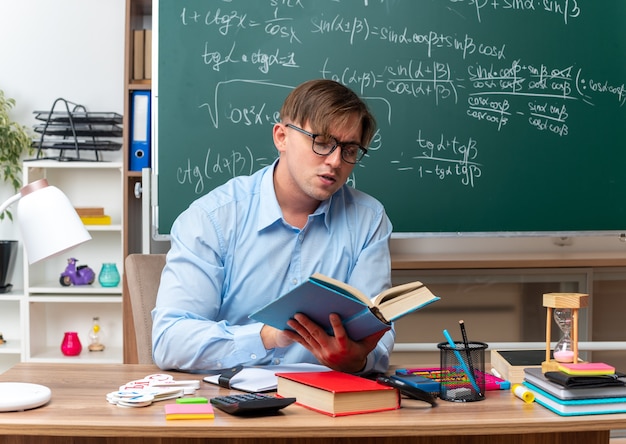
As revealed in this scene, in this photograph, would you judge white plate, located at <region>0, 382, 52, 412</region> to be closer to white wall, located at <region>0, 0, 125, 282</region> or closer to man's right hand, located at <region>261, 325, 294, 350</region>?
man's right hand, located at <region>261, 325, 294, 350</region>

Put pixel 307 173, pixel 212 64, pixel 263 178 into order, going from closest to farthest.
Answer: pixel 307 173 → pixel 263 178 → pixel 212 64

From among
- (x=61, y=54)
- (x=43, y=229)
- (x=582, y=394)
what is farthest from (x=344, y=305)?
(x=61, y=54)

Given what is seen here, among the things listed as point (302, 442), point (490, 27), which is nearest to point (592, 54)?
point (490, 27)

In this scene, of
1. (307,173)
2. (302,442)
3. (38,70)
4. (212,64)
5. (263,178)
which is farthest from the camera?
(38,70)

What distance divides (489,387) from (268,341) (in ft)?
1.53

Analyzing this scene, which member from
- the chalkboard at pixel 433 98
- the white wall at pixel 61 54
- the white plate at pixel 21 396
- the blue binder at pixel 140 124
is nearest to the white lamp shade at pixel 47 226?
the white plate at pixel 21 396

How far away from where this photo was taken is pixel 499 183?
3217 mm

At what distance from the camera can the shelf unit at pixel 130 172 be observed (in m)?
3.38

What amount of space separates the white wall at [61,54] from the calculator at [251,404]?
2944 mm

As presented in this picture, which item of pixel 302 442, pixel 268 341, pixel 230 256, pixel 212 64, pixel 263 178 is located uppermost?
pixel 212 64

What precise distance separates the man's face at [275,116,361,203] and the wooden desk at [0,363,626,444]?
23.5 inches

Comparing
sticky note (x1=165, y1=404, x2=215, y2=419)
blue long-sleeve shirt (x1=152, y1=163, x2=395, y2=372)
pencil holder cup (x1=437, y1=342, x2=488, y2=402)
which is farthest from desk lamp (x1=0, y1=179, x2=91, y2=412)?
pencil holder cup (x1=437, y1=342, x2=488, y2=402)

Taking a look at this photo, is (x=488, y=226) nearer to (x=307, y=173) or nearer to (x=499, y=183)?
(x=499, y=183)

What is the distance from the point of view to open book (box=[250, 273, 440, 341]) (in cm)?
134
